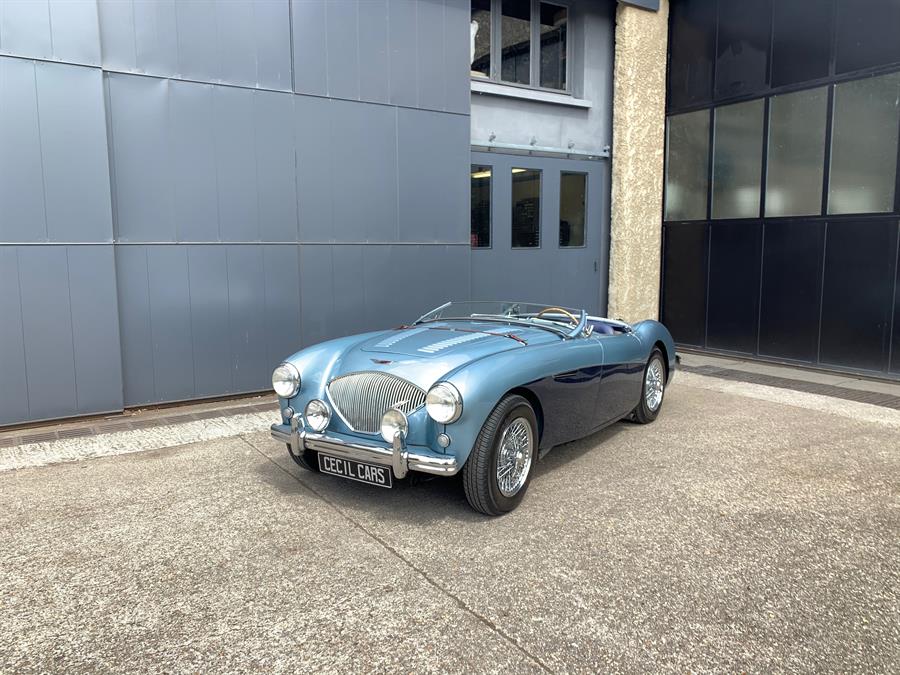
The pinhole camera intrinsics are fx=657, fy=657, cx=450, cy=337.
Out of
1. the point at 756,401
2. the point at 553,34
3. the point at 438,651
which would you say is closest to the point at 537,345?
the point at 438,651

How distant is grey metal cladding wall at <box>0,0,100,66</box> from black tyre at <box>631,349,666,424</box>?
570 centimetres

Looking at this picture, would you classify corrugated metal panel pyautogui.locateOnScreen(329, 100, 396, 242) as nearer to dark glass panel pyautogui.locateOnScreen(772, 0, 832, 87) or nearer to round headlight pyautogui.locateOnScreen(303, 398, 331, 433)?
round headlight pyautogui.locateOnScreen(303, 398, 331, 433)

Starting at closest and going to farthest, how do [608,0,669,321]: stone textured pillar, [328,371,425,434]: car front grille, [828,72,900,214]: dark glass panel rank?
[328,371,425,434]: car front grille
[828,72,900,214]: dark glass panel
[608,0,669,321]: stone textured pillar

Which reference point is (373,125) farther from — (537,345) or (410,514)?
(410,514)

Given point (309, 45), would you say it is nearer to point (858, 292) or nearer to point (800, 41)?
point (800, 41)

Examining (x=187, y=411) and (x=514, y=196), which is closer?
(x=187, y=411)

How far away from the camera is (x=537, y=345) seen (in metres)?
4.36

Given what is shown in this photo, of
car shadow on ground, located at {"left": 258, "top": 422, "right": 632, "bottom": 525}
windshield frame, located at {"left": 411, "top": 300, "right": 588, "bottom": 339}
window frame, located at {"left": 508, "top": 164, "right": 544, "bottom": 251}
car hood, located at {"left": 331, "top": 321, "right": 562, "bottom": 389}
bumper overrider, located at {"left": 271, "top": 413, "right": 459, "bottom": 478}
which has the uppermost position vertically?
window frame, located at {"left": 508, "top": 164, "right": 544, "bottom": 251}

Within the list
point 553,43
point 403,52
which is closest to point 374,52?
point 403,52

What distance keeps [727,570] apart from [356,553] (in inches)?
73.1

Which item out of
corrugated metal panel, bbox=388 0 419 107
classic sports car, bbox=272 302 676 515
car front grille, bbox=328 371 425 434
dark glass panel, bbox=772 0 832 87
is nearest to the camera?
classic sports car, bbox=272 302 676 515

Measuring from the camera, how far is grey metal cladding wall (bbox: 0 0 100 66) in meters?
5.53

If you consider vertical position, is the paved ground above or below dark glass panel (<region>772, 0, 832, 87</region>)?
below

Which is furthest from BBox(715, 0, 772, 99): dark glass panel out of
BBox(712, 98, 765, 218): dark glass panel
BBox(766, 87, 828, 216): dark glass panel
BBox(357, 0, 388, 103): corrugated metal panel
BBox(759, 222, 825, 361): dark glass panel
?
BBox(357, 0, 388, 103): corrugated metal panel
